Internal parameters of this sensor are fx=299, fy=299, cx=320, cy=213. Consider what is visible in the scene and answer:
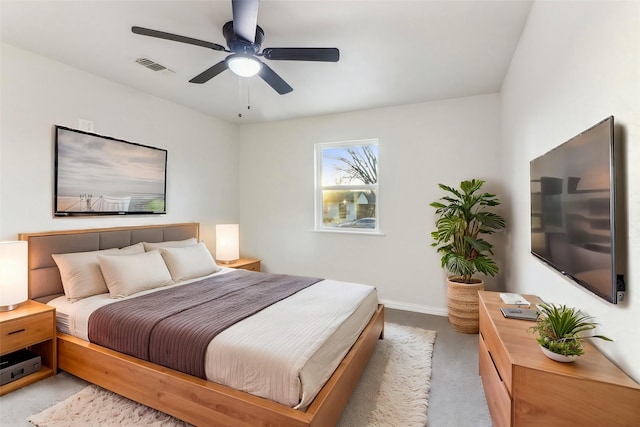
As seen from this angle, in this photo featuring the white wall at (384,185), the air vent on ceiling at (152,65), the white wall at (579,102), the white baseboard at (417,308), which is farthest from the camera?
the white baseboard at (417,308)

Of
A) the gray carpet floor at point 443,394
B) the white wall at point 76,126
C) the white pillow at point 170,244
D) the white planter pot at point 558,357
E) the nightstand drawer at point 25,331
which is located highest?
the white wall at point 76,126

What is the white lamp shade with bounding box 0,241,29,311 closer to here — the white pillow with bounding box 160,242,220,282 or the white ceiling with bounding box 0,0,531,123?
the white pillow with bounding box 160,242,220,282

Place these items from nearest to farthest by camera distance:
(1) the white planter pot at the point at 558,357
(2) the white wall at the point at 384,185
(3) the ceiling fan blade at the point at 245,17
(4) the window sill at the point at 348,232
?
(1) the white planter pot at the point at 558,357 → (3) the ceiling fan blade at the point at 245,17 → (2) the white wall at the point at 384,185 → (4) the window sill at the point at 348,232

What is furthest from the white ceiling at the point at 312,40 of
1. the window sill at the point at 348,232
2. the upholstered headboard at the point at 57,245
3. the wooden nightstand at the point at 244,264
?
the wooden nightstand at the point at 244,264

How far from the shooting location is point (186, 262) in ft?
10.4

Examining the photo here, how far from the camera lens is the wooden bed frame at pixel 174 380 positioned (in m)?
1.53

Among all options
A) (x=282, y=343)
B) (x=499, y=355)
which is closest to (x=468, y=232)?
(x=499, y=355)

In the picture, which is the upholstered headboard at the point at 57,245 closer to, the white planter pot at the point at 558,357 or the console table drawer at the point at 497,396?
the console table drawer at the point at 497,396

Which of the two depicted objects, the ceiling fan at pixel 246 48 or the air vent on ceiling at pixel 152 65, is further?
the air vent on ceiling at pixel 152 65

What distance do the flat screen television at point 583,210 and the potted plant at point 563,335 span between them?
161mm

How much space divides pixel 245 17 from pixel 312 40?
0.76m

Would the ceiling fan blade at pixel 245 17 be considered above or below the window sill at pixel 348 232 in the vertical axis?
above

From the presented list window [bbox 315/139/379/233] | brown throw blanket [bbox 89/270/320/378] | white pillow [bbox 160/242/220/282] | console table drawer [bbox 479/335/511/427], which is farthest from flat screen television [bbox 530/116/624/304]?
white pillow [bbox 160/242/220/282]

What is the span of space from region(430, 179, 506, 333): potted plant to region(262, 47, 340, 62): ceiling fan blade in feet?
6.47
